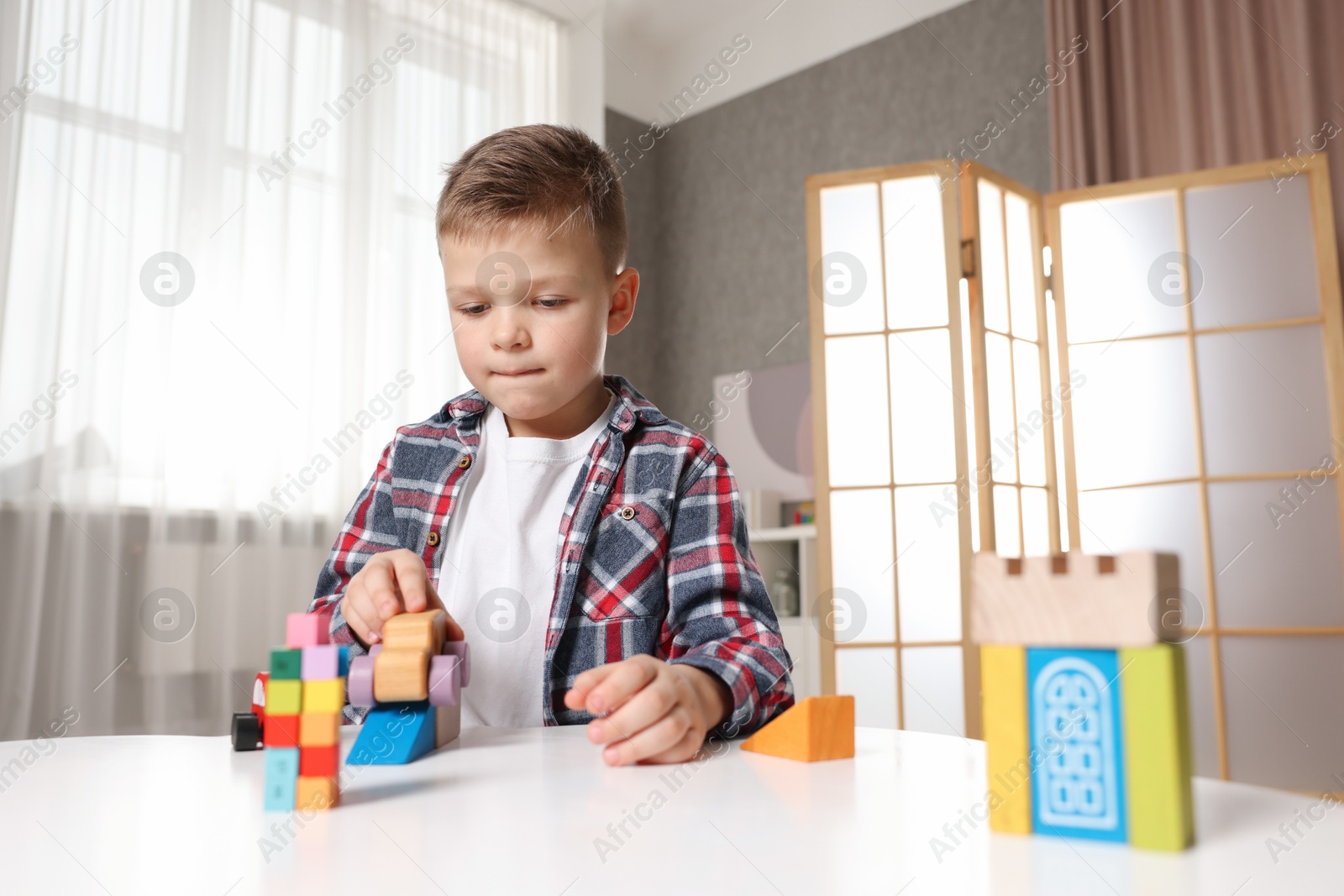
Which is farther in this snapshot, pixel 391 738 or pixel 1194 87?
pixel 1194 87

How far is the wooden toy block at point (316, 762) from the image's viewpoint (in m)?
0.44

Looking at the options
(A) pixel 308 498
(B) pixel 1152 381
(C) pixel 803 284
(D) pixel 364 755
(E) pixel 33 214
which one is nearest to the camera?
(D) pixel 364 755

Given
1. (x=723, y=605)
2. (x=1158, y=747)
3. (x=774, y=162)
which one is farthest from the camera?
(x=774, y=162)

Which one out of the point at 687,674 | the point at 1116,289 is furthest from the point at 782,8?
the point at 687,674

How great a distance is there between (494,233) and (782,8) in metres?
3.45

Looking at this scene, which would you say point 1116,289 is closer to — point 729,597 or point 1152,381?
point 1152,381

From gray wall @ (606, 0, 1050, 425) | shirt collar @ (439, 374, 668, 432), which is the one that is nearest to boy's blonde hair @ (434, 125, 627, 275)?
shirt collar @ (439, 374, 668, 432)

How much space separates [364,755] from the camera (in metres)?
0.57

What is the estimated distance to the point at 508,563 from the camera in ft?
3.20

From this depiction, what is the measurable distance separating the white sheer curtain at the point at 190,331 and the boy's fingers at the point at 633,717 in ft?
7.76

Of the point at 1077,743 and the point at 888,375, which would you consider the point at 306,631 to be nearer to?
the point at 1077,743

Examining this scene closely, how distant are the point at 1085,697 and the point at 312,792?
351 mm

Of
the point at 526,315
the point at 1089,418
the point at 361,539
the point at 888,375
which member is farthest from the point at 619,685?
the point at 1089,418
